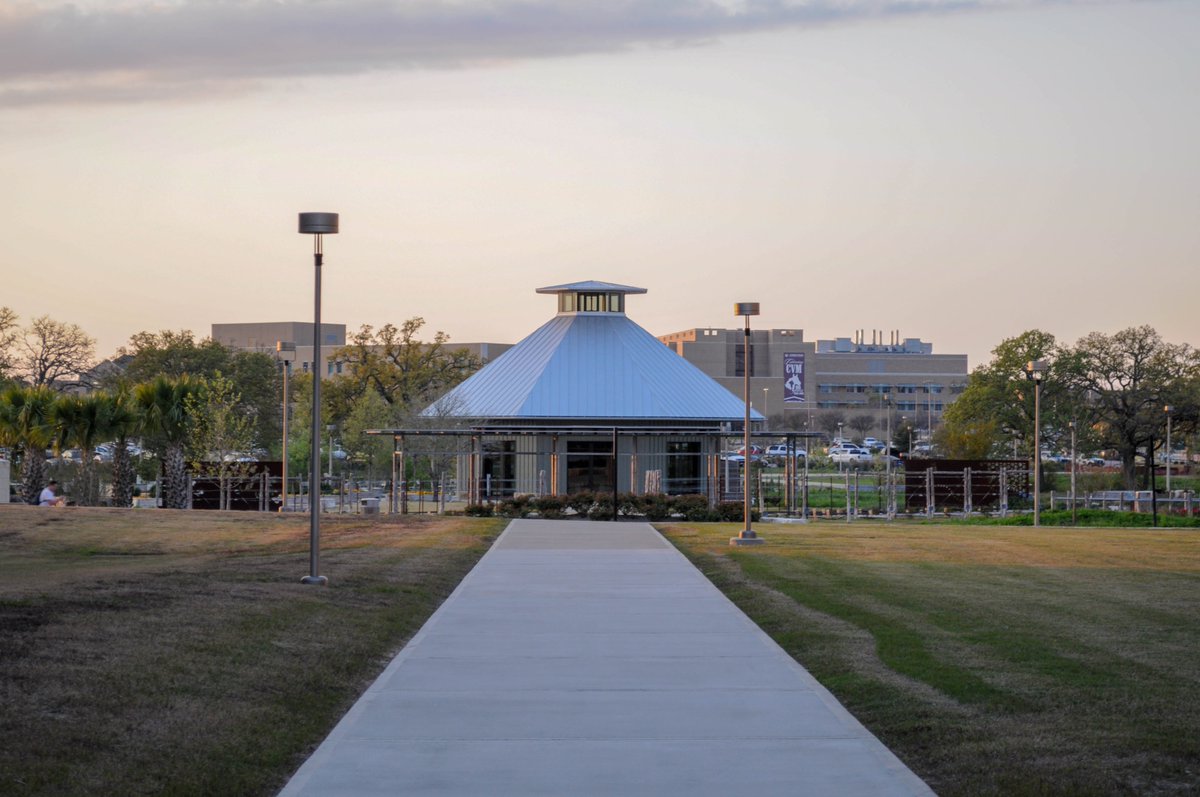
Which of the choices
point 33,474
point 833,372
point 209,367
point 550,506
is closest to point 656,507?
point 550,506

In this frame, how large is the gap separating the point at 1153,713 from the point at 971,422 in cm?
6214

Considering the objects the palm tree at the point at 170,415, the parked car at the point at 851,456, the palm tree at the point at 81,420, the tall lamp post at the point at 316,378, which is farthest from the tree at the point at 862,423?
the tall lamp post at the point at 316,378

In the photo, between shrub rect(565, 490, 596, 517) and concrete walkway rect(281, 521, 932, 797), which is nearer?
concrete walkway rect(281, 521, 932, 797)

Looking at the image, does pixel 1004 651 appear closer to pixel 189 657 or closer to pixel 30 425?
pixel 189 657

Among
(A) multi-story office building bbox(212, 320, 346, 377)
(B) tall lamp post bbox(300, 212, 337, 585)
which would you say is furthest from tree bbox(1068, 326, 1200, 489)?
(A) multi-story office building bbox(212, 320, 346, 377)

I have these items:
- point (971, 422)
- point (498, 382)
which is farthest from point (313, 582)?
point (971, 422)

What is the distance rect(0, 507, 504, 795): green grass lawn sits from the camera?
841cm

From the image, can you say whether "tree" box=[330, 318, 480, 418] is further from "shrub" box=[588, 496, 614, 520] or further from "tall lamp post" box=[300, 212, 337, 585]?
"tall lamp post" box=[300, 212, 337, 585]

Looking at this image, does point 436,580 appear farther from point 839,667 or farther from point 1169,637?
point 1169,637

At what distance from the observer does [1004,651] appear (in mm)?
13008

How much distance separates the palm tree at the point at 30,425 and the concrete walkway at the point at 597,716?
1043 inches

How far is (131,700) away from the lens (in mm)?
9898

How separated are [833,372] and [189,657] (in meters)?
166

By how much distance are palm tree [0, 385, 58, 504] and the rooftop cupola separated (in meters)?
27.3
